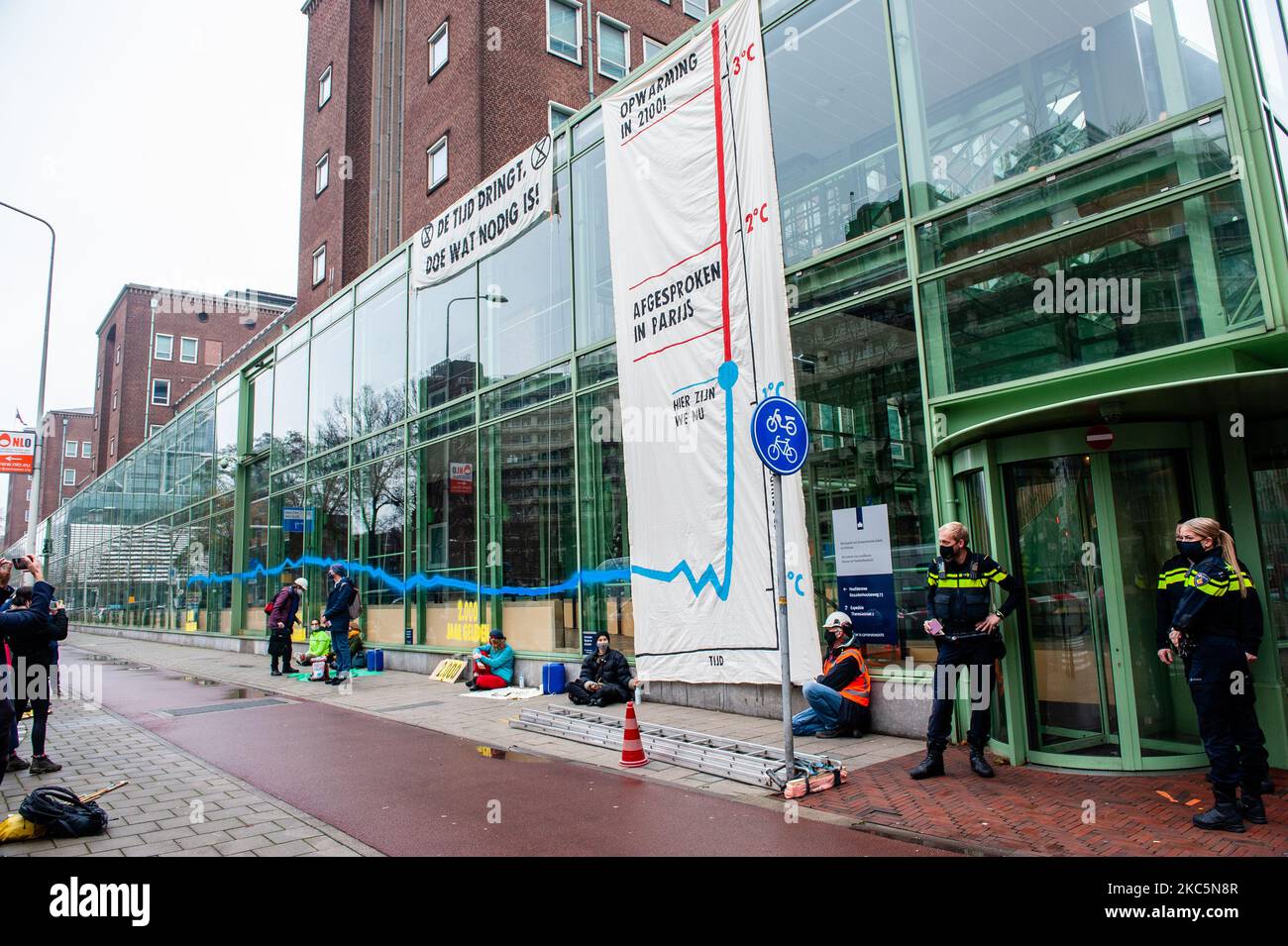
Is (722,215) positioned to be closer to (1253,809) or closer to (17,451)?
(1253,809)

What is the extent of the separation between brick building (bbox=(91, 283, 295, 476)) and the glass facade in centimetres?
4963

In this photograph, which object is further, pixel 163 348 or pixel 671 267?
pixel 163 348

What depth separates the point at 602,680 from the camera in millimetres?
11430

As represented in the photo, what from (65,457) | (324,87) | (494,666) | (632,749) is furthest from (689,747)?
(65,457)

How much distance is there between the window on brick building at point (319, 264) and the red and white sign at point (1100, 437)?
26.8 meters

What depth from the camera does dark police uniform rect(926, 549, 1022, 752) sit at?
6.82 metres

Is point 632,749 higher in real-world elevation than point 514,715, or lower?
higher

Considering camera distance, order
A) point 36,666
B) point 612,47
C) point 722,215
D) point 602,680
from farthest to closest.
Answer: point 612,47 < point 602,680 < point 722,215 < point 36,666

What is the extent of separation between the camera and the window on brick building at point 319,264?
1126 inches

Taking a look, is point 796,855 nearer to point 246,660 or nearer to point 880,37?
point 880,37

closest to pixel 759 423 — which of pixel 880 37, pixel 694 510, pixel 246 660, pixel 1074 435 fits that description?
pixel 1074 435

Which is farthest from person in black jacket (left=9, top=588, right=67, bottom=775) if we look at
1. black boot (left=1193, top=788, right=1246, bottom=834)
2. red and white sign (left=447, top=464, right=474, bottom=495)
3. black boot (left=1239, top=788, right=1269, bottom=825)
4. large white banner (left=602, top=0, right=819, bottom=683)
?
black boot (left=1239, top=788, right=1269, bottom=825)

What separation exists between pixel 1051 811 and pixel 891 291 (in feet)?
17.8
